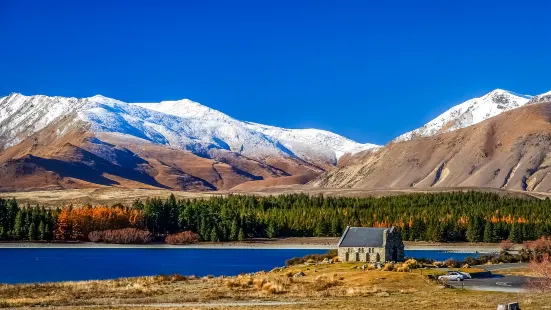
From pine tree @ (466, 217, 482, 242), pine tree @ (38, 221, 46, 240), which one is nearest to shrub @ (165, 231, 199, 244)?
pine tree @ (38, 221, 46, 240)

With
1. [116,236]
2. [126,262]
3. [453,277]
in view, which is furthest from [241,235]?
[453,277]

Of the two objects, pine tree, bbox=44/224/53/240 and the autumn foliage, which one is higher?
the autumn foliage

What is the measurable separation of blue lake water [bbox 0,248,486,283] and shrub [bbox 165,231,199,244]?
13.6 meters

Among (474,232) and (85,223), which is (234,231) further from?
(474,232)

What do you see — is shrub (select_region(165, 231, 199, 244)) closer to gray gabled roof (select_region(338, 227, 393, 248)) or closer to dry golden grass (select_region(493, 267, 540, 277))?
gray gabled roof (select_region(338, 227, 393, 248))

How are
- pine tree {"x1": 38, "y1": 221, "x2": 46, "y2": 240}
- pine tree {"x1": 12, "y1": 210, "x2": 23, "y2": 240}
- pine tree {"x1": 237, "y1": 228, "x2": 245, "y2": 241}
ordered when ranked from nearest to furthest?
pine tree {"x1": 12, "y1": 210, "x2": 23, "y2": 240}
pine tree {"x1": 38, "y1": 221, "x2": 46, "y2": 240}
pine tree {"x1": 237, "y1": 228, "x2": 245, "y2": 241}

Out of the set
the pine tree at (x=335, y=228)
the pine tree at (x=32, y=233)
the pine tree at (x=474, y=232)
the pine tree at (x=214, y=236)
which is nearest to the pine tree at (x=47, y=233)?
the pine tree at (x=32, y=233)

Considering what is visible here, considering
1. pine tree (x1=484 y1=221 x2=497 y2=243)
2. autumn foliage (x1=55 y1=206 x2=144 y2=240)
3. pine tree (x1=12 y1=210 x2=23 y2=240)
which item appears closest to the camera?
pine tree (x1=12 y1=210 x2=23 y2=240)

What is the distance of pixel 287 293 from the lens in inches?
2650

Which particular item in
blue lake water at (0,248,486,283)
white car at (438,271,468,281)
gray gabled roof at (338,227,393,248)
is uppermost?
gray gabled roof at (338,227,393,248)

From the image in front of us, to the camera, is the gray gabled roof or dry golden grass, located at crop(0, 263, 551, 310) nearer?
dry golden grass, located at crop(0, 263, 551, 310)

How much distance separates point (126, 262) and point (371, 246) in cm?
5591

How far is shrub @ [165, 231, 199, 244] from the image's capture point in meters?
193

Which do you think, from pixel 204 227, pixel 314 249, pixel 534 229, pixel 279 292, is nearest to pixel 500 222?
pixel 534 229
